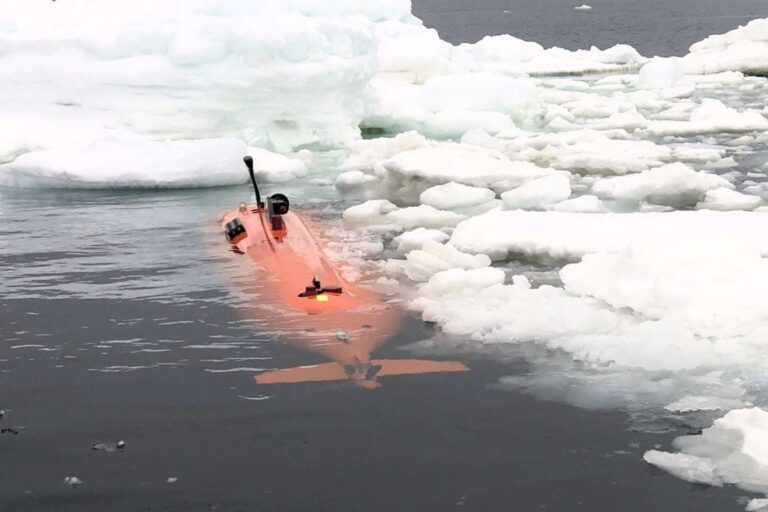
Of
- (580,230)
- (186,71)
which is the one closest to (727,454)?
(580,230)

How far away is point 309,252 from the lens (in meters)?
9.53

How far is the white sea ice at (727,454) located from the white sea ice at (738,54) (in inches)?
1046

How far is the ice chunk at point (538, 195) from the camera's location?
38.6 ft

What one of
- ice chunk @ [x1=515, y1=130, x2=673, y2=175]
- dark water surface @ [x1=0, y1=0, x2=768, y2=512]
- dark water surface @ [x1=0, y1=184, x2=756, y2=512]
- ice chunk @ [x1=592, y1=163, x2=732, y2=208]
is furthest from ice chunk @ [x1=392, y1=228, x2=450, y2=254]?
ice chunk @ [x1=515, y1=130, x2=673, y2=175]

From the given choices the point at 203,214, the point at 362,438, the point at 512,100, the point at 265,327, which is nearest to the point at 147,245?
the point at 203,214

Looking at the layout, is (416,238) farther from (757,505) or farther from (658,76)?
(658,76)

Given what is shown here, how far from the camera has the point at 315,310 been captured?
8203mm

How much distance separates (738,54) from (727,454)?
2795 centimetres

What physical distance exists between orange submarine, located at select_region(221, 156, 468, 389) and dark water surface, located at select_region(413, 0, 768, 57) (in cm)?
3603

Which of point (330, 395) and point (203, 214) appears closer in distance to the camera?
point (330, 395)

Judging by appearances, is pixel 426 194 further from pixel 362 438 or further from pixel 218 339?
pixel 362 438

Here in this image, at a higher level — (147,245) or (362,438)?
(147,245)

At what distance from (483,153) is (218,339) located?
7698 millimetres

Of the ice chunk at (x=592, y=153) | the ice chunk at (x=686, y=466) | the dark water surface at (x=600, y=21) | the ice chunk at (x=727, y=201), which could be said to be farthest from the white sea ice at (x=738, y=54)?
the ice chunk at (x=686, y=466)
